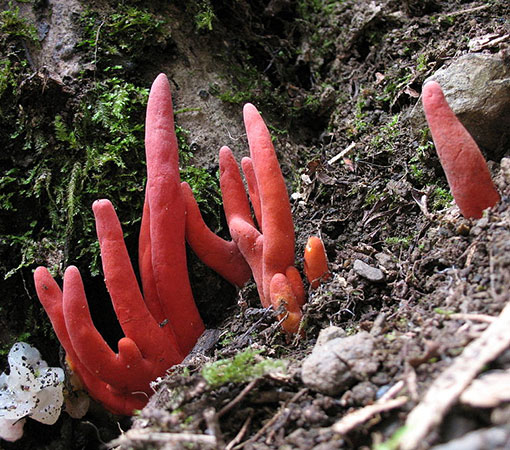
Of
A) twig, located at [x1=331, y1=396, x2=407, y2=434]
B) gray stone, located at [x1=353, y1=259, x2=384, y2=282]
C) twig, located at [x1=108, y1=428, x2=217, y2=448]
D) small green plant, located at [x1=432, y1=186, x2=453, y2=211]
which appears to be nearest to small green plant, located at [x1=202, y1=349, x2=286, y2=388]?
twig, located at [x1=108, y1=428, x2=217, y2=448]

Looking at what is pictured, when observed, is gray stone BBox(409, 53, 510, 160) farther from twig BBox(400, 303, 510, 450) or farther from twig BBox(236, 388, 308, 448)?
twig BBox(236, 388, 308, 448)

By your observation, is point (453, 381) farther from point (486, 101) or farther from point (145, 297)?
point (145, 297)

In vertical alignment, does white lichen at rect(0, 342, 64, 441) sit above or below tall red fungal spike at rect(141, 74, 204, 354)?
below

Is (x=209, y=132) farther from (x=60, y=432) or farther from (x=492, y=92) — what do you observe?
(x=60, y=432)

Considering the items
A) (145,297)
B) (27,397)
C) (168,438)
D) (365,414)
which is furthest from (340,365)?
(27,397)

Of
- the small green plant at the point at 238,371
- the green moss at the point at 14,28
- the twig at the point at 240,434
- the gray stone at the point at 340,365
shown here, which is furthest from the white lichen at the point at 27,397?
the green moss at the point at 14,28

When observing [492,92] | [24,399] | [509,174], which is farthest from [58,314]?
[492,92]

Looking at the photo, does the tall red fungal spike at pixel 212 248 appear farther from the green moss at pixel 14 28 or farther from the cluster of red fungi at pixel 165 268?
the green moss at pixel 14 28

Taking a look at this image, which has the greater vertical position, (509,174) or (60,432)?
(509,174)
